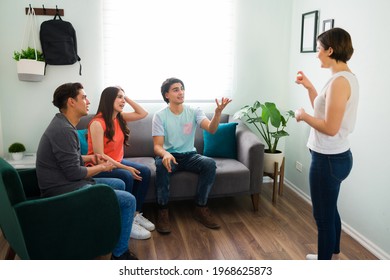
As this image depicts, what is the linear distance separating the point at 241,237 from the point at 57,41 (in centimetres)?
230

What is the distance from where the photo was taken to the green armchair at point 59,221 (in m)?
1.74

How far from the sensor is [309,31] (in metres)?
3.46

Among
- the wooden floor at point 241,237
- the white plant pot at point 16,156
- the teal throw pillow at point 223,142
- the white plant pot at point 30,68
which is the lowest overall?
the wooden floor at point 241,237

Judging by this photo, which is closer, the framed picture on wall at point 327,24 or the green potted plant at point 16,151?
the framed picture on wall at point 327,24

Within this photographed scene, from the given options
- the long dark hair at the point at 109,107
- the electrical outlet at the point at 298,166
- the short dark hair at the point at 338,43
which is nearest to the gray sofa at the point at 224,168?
the long dark hair at the point at 109,107

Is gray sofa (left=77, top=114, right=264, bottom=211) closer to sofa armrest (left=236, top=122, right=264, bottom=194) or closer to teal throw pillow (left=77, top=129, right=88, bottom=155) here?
sofa armrest (left=236, top=122, right=264, bottom=194)

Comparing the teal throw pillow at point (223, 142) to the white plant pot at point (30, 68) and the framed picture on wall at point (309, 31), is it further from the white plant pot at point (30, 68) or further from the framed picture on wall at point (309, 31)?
the white plant pot at point (30, 68)

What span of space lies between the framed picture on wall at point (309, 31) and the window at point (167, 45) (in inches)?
27.1

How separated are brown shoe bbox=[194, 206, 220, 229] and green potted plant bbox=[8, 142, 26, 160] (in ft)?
5.51

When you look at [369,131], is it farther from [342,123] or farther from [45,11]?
[45,11]

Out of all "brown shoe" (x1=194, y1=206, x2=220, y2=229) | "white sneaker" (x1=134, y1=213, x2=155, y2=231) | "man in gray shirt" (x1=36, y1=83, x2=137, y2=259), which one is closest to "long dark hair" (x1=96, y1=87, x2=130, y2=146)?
"man in gray shirt" (x1=36, y1=83, x2=137, y2=259)

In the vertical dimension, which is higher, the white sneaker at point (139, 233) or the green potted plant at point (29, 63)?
the green potted plant at point (29, 63)

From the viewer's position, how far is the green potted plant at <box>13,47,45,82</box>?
126 inches
